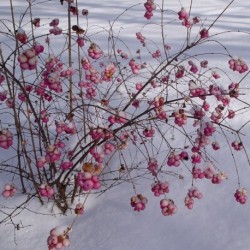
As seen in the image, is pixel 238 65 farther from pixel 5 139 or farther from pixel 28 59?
pixel 5 139

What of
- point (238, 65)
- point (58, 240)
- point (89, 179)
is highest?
point (238, 65)

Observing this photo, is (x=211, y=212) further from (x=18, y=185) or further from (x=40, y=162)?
(x=18, y=185)

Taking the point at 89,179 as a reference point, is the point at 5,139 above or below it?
above

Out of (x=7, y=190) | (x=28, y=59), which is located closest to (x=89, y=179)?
(x=28, y=59)

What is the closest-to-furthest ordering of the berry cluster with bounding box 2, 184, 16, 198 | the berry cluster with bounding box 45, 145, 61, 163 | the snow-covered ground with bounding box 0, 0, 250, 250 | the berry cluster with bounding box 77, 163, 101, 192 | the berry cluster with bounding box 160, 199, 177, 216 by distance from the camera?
the berry cluster with bounding box 77, 163, 101, 192, the berry cluster with bounding box 160, 199, 177, 216, the berry cluster with bounding box 45, 145, 61, 163, the berry cluster with bounding box 2, 184, 16, 198, the snow-covered ground with bounding box 0, 0, 250, 250

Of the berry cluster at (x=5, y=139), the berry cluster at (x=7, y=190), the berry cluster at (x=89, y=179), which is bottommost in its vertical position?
the berry cluster at (x=89, y=179)

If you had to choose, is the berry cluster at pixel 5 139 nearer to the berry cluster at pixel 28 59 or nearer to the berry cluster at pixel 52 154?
the berry cluster at pixel 52 154

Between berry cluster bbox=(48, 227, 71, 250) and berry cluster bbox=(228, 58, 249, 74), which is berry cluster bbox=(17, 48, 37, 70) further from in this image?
berry cluster bbox=(228, 58, 249, 74)

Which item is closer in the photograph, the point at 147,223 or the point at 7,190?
the point at 7,190

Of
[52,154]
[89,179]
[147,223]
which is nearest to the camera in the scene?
[89,179]

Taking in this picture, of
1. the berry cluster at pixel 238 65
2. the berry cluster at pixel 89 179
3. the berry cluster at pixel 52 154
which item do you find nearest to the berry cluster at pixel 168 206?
the berry cluster at pixel 89 179

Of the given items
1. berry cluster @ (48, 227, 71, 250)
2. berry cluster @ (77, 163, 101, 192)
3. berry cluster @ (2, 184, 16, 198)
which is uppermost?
berry cluster @ (2, 184, 16, 198)

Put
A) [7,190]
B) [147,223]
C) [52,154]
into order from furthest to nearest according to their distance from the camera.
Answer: [147,223], [7,190], [52,154]

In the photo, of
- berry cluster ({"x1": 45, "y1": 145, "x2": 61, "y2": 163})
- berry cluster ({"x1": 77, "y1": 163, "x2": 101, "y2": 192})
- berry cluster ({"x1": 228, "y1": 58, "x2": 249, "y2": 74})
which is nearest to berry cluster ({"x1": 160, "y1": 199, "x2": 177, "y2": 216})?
berry cluster ({"x1": 77, "y1": 163, "x2": 101, "y2": 192})
